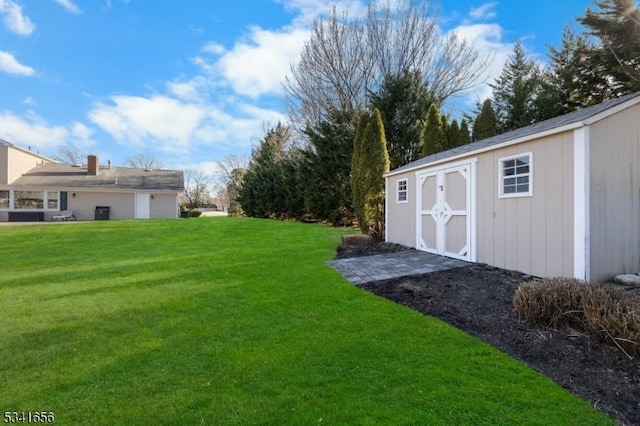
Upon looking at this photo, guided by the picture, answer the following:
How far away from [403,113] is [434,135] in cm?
304

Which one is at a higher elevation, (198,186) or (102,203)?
(198,186)

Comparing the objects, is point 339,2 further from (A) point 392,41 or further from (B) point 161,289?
(B) point 161,289

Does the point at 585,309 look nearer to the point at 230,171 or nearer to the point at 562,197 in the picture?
the point at 562,197

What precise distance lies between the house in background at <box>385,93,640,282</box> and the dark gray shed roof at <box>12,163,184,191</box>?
2041cm

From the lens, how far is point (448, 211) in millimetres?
8344

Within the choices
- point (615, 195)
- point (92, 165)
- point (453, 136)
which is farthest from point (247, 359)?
point (92, 165)

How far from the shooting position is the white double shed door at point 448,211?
7.63 meters

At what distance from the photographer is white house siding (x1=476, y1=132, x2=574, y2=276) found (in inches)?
217

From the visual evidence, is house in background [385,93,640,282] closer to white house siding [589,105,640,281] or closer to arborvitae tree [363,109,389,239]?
white house siding [589,105,640,281]

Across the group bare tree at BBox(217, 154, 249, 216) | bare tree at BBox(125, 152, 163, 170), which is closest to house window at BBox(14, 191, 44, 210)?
bare tree at BBox(217, 154, 249, 216)

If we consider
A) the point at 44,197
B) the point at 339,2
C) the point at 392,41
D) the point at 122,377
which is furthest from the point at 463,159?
the point at 44,197

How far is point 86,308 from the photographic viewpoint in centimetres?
482

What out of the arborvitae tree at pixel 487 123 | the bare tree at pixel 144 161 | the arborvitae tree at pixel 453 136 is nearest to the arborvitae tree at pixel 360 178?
the arborvitae tree at pixel 453 136

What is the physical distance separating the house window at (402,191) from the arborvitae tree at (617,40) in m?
11.8
